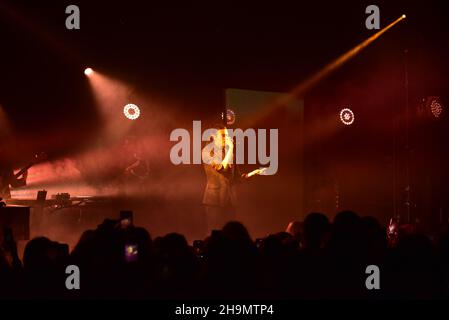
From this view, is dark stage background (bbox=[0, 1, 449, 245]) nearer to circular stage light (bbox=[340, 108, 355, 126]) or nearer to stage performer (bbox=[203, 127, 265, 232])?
circular stage light (bbox=[340, 108, 355, 126])

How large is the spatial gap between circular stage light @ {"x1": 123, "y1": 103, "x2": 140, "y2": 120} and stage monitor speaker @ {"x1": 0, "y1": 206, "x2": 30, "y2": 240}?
2725 millimetres

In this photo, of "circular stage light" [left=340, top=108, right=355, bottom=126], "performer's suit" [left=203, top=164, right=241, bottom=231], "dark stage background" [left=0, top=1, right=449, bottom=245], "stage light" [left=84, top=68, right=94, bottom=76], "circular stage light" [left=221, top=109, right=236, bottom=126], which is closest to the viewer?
"dark stage background" [left=0, top=1, right=449, bottom=245]

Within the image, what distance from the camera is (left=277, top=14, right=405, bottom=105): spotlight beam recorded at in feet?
27.5

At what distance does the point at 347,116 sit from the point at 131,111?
414cm

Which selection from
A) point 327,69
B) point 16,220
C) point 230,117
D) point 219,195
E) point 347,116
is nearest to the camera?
point 16,220

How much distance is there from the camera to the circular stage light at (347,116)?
9.45 meters

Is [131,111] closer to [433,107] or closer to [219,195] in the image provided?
[219,195]

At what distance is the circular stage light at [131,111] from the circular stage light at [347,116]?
3.91m

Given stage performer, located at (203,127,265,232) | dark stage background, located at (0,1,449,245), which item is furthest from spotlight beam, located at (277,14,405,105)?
stage performer, located at (203,127,265,232)

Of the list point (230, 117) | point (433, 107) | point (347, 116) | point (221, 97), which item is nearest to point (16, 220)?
point (221, 97)

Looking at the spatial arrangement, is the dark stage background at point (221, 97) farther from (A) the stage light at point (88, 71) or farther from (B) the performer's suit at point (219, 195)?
(B) the performer's suit at point (219, 195)

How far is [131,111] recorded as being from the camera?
8.05m

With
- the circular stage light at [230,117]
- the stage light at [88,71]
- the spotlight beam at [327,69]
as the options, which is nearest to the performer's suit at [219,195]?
the circular stage light at [230,117]
